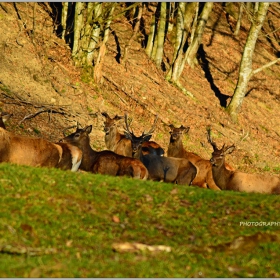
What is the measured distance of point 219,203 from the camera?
13273 mm

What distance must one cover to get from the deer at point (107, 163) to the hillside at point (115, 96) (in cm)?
452

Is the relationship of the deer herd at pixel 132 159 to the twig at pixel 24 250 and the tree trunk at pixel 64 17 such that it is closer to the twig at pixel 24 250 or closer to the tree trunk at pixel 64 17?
the twig at pixel 24 250

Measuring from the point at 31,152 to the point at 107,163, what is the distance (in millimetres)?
2433

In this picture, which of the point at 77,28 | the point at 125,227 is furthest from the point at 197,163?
the point at 77,28

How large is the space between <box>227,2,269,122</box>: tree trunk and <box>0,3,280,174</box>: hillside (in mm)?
687

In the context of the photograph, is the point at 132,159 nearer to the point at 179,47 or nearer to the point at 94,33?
the point at 94,33

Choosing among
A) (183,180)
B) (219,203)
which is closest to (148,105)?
(183,180)

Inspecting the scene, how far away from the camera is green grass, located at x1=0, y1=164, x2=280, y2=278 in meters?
9.91

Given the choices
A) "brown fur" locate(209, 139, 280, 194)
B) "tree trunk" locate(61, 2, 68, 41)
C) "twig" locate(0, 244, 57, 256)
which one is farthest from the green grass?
"tree trunk" locate(61, 2, 68, 41)

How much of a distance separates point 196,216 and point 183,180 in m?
6.78

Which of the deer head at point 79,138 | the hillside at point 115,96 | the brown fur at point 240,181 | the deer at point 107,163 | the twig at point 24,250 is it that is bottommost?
the twig at point 24,250

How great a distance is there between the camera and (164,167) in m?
19.5

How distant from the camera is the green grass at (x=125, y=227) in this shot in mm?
9914

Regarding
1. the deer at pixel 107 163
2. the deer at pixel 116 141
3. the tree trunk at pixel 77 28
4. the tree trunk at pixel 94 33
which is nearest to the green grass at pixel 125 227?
the deer at pixel 107 163
